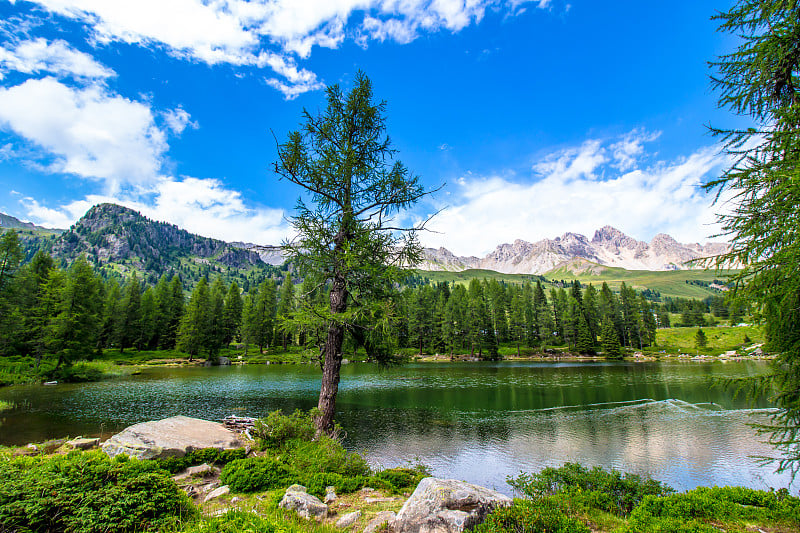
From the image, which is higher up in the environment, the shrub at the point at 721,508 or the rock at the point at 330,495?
the shrub at the point at 721,508

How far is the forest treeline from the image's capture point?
42188 mm

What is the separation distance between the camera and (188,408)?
24.9m

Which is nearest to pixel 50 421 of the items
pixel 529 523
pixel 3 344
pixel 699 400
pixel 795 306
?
pixel 529 523

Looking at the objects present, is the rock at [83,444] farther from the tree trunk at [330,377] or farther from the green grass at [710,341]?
the green grass at [710,341]

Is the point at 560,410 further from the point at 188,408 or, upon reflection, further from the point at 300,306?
the point at 188,408

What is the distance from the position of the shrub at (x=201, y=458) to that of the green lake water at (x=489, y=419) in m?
5.57

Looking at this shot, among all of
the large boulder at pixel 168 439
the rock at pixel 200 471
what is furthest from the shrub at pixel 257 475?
the large boulder at pixel 168 439

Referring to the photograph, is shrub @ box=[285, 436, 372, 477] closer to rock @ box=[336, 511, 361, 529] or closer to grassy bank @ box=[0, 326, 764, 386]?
rock @ box=[336, 511, 361, 529]

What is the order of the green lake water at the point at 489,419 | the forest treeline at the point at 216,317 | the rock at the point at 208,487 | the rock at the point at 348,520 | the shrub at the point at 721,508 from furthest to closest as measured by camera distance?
the forest treeline at the point at 216,317 < the green lake water at the point at 489,419 < the rock at the point at 208,487 < the shrub at the point at 721,508 < the rock at the point at 348,520

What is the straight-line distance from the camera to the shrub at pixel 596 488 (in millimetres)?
8266

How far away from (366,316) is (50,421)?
74.5 ft

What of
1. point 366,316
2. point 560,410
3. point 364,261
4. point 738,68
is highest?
point 738,68

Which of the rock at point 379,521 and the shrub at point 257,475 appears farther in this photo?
the shrub at point 257,475

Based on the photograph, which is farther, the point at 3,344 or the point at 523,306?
the point at 523,306
